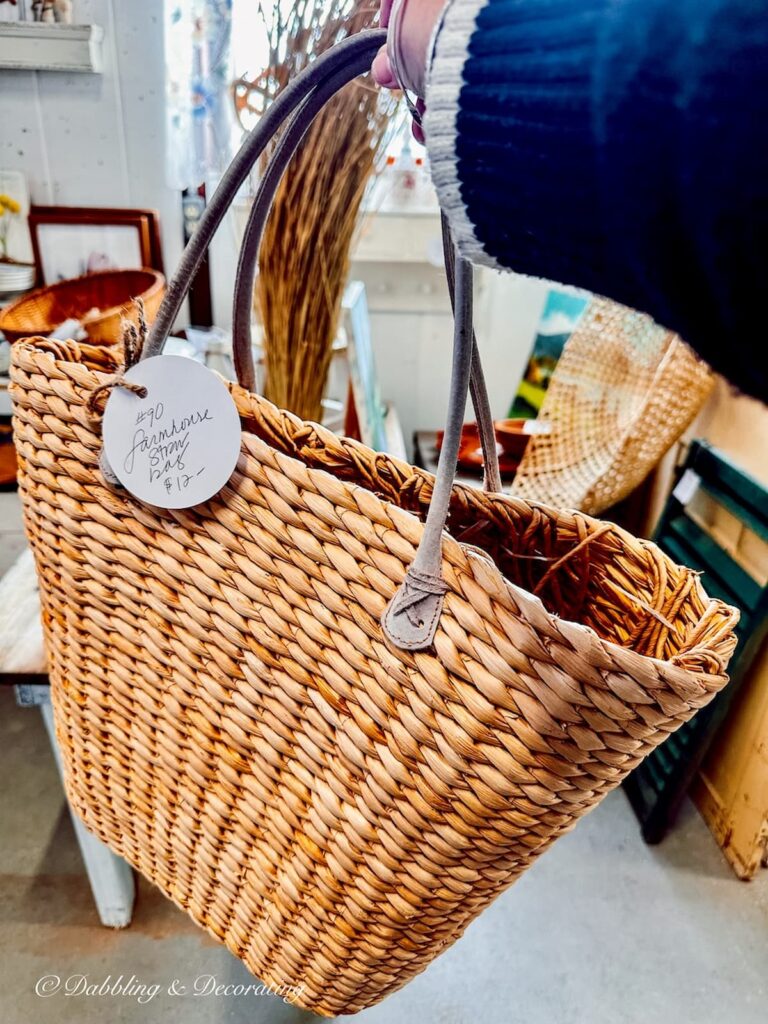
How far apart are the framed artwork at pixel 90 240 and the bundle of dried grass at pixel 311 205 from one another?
24.5 inches

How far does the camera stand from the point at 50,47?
1.60m

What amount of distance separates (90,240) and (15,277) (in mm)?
206

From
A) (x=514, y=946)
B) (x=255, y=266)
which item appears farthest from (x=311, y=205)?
(x=514, y=946)

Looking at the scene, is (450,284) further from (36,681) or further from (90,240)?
(90,240)

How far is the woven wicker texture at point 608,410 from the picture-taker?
56.1 inches

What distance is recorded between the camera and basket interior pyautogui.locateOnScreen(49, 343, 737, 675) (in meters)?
0.56

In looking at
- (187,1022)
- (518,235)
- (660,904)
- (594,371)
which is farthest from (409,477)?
(594,371)

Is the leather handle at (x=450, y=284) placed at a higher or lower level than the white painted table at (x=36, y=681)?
higher

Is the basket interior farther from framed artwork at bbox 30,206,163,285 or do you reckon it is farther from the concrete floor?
framed artwork at bbox 30,206,163,285

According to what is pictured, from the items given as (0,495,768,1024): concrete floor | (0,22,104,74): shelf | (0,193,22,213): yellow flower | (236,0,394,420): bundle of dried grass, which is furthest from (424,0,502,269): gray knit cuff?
(0,193,22,213): yellow flower

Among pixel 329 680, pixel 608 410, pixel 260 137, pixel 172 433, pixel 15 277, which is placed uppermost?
pixel 260 137

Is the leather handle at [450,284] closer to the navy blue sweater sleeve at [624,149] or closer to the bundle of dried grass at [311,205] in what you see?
the navy blue sweater sleeve at [624,149]

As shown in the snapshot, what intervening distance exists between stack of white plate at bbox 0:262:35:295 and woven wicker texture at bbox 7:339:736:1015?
4.47 ft

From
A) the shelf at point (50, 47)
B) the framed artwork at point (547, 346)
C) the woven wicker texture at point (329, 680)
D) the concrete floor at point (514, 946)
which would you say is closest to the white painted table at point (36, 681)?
the concrete floor at point (514, 946)
